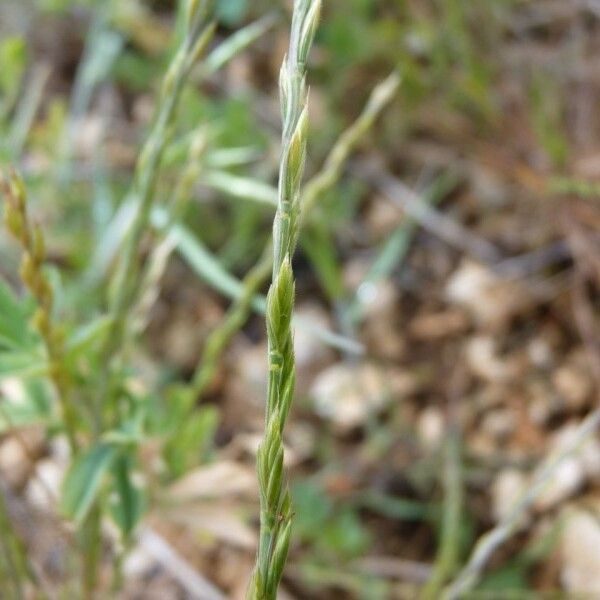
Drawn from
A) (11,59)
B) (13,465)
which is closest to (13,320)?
(11,59)

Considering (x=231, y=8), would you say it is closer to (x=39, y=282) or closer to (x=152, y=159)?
(x=152, y=159)

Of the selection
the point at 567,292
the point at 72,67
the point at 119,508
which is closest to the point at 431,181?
the point at 567,292

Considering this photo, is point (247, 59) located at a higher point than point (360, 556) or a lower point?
higher

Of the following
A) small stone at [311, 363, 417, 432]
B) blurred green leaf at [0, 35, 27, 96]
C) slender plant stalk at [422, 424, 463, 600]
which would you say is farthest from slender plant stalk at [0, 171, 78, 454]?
small stone at [311, 363, 417, 432]

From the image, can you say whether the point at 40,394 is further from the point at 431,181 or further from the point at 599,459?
the point at 431,181

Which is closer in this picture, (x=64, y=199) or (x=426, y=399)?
(x=426, y=399)

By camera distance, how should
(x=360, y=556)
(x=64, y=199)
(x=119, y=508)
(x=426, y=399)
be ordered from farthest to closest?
(x=64, y=199) < (x=426, y=399) < (x=360, y=556) < (x=119, y=508)

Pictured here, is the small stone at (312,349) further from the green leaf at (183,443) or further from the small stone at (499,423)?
the green leaf at (183,443)
